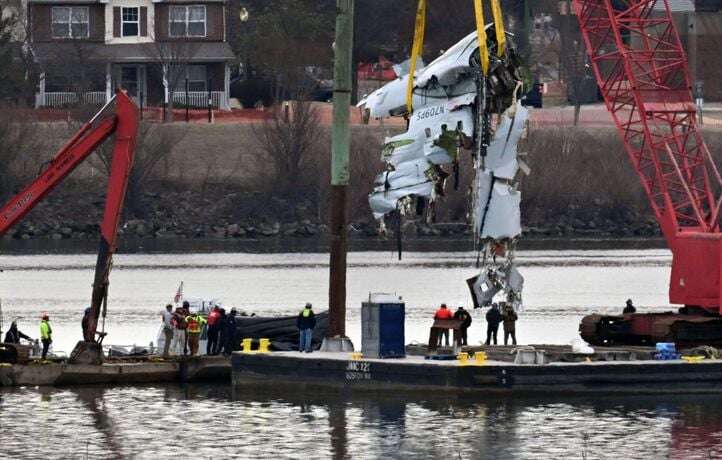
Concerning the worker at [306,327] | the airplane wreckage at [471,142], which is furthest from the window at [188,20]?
the airplane wreckage at [471,142]

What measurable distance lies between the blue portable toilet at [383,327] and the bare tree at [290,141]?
82.8m

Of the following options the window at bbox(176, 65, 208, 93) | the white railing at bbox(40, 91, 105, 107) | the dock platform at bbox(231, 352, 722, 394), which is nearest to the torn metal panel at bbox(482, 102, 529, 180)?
the dock platform at bbox(231, 352, 722, 394)

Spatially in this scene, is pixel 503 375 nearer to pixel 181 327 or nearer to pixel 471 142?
pixel 471 142

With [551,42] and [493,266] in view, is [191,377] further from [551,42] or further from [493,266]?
[551,42]

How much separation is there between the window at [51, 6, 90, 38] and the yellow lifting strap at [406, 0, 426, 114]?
306ft

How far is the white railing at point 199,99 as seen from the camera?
141500 mm

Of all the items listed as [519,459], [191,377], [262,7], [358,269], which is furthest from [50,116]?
[519,459]

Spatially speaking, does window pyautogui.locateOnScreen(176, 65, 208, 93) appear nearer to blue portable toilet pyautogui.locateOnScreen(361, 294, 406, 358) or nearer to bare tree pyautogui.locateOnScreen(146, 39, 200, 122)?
bare tree pyautogui.locateOnScreen(146, 39, 200, 122)

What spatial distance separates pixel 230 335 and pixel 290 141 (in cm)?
7899

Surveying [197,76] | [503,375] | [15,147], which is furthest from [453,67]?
[197,76]

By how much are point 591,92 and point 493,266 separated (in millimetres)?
107891

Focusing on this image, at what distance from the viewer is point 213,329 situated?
54812 millimetres

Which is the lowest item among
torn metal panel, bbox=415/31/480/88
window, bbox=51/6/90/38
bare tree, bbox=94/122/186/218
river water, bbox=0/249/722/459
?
river water, bbox=0/249/722/459

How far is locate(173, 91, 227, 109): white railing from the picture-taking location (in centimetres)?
14150
